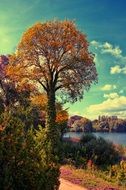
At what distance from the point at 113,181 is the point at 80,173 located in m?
2.00

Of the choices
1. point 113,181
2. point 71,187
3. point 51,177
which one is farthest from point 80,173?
point 51,177

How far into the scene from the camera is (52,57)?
107 feet

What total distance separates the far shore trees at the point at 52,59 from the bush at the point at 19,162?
72.5 ft

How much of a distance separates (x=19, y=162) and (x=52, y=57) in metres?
23.7

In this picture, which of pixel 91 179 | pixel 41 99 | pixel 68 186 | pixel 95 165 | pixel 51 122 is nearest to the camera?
pixel 68 186

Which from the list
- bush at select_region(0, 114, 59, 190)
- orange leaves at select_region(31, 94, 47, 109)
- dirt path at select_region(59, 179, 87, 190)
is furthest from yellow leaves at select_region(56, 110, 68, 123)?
bush at select_region(0, 114, 59, 190)

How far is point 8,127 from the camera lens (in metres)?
9.30

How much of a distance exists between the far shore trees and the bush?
22090mm

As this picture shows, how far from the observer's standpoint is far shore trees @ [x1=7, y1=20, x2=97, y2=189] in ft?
106

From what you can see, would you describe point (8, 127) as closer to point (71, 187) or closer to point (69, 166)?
point (71, 187)

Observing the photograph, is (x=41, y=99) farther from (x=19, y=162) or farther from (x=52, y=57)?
(x=19, y=162)

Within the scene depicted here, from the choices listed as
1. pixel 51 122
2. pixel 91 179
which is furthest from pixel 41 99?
pixel 91 179

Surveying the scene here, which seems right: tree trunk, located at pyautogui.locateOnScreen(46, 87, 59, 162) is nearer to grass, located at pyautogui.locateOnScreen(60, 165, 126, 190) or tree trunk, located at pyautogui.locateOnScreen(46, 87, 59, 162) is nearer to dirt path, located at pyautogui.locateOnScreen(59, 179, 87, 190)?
grass, located at pyautogui.locateOnScreen(60, 165, 126, 190)

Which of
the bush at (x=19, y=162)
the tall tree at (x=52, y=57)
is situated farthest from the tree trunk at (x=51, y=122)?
the bush at (x=19, y=162)
